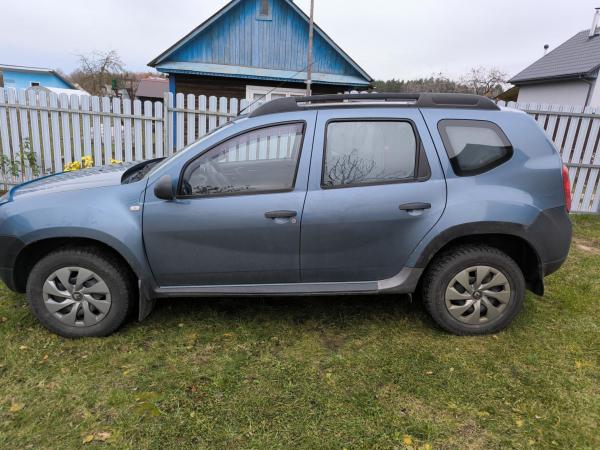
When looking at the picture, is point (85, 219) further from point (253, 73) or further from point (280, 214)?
point (253, 73)

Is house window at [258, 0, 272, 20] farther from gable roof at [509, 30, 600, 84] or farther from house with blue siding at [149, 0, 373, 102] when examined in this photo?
gable roof at [509, 30, 600, 84]

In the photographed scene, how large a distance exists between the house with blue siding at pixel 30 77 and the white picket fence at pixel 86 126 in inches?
1683

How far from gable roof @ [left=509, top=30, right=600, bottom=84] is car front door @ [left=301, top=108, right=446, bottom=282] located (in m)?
16.6

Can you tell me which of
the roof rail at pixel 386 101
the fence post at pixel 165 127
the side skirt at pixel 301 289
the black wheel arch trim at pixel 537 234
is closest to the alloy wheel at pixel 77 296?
the side skirt at pixel 301 289

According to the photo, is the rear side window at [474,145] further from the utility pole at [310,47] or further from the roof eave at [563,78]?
the roof eave at [563,78]

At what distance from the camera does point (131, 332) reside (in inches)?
129

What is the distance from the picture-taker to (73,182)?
3.24 metres

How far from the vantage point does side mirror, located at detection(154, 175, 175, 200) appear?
2.89 meters

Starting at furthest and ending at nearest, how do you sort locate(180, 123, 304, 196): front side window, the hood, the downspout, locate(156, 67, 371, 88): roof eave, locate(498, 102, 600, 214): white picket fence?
the downspout, locate(156, 67, 371, 88): roof eave, locate(498, 102, 600, 214): white picket fence, the hood, locate(180, 123, 304, 196): front side window

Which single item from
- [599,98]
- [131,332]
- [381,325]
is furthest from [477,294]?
[599,98]

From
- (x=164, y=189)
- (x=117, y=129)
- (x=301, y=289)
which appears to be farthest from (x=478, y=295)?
(x=117, y=129)

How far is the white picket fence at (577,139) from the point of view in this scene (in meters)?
6.88

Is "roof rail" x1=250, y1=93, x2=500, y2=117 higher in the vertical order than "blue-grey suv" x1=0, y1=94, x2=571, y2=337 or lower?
higher

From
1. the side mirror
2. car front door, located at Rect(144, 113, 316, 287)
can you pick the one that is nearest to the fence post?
car front door, located at Rect(144, 113, 316, 287)
